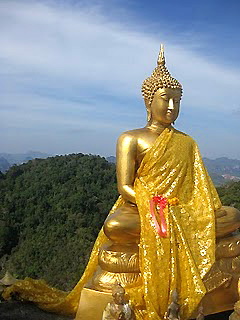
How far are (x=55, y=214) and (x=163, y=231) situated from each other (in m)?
6.39

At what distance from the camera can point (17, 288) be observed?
18.9 feet

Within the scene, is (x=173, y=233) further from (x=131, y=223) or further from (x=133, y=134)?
(x=133, y=134)

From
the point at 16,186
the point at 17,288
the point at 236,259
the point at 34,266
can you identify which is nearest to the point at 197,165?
the point at 236,259

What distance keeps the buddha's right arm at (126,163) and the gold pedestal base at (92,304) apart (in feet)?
3.21

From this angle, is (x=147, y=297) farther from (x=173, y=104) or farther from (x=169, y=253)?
(x=173, y=104)

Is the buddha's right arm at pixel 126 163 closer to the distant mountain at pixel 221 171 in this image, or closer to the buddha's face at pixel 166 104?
the buddha's face at pixel 166 104

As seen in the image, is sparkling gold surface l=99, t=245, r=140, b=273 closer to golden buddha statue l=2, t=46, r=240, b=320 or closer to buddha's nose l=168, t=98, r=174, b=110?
golden buddha statue l=2, t=46, r=240, b=320

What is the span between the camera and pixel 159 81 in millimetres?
4918

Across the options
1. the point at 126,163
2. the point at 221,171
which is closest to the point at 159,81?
the point at 126,163

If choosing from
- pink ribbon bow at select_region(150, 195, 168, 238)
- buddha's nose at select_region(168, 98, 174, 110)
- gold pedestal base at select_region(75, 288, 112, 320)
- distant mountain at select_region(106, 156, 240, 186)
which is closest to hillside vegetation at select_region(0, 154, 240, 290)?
distant mountain at select_region(106, 156, 240, 186)

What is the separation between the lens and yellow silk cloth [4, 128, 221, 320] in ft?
14.4

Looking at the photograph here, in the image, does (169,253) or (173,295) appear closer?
(173,295)

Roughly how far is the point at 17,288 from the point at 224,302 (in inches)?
97.8

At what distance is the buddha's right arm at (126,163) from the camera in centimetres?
488
